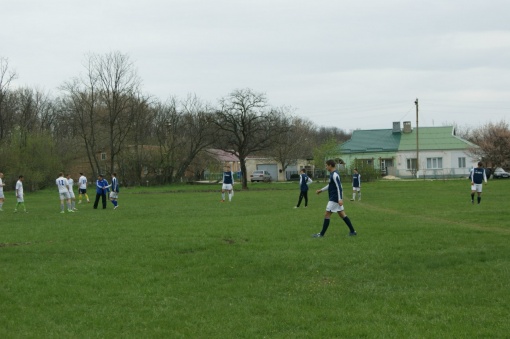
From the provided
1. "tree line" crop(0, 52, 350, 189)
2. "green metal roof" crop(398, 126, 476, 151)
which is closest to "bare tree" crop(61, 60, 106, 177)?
"tree line" crop(0, 52, 350, 189)

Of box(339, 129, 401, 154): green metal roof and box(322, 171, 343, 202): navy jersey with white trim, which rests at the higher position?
box(339, 129, 401, 154): green metal roof

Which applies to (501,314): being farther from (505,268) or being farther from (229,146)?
(229,146)

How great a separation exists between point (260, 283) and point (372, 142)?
70.0 metres

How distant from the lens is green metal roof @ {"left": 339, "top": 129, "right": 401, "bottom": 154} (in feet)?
247

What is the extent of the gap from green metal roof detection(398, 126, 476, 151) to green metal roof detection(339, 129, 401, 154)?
122cm

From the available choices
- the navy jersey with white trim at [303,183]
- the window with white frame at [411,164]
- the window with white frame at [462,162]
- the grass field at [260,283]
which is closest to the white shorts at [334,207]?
the grass field at [260,283]

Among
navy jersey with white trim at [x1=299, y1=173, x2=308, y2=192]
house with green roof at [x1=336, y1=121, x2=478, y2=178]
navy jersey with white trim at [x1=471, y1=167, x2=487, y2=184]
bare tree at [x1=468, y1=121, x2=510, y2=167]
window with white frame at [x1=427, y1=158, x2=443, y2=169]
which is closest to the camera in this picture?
navy jersey with white trim at [x1=471, y1=167, x2=487, y2=184]

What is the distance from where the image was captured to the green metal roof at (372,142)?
75.4 m

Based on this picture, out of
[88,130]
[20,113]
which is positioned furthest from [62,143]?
[20,113]

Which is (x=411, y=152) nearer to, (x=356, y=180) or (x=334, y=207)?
(x=356, y=180)

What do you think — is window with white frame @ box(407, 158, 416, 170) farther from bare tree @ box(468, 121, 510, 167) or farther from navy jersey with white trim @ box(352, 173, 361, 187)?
navy jersey with white trim @ box(352, 173, 361, 187)

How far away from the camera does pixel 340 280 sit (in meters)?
9.26

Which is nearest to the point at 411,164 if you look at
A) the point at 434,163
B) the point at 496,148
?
the point at 434,163

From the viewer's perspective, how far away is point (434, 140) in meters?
73.8
